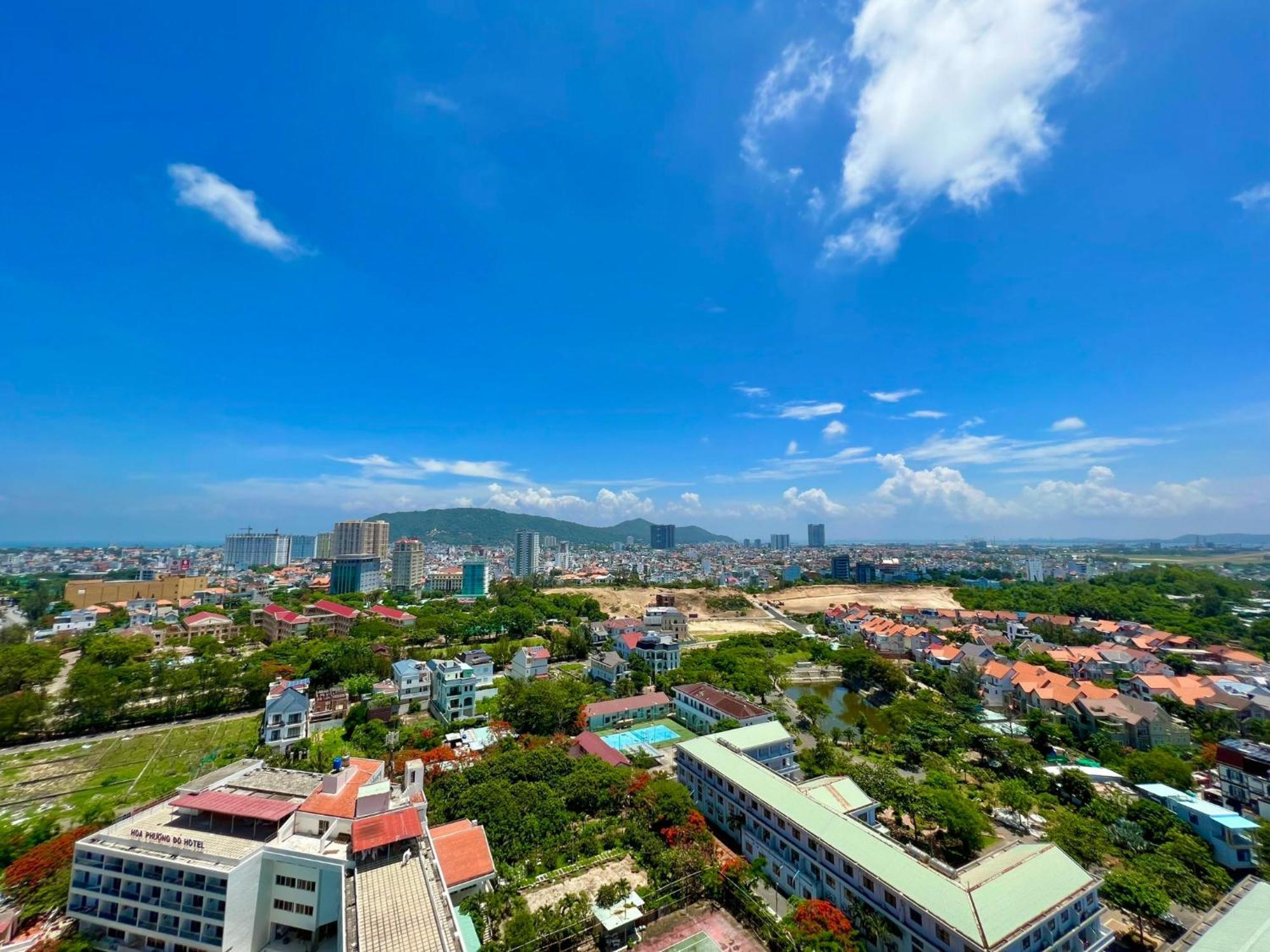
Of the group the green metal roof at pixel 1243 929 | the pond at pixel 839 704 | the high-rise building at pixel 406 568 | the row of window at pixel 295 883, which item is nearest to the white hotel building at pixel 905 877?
the green metal roof at pixel 1243 929

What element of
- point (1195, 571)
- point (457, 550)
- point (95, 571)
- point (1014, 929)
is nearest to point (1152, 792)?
point (1014, 929)

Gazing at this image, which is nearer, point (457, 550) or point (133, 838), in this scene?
point (133, 838)

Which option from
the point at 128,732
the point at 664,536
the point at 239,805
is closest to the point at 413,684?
the point at 128,732

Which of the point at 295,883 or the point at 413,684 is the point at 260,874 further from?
the point at 413,684

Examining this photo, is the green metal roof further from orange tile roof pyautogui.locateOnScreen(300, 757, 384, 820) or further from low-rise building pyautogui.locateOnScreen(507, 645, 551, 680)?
low-rise building pyautogui.locateOnScreen(507, 645, 551, 680)

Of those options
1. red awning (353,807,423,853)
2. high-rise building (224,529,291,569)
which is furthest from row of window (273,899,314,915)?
high-rise building (224,529,291,569)

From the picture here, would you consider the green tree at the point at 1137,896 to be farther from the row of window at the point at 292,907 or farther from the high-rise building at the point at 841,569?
the high-rise building at the point at 841,569

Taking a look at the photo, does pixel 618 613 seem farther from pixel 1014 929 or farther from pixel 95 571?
pixel 95 571
